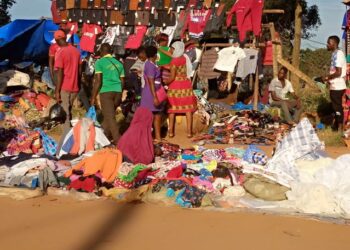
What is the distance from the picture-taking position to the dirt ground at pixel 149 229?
4.42 metres

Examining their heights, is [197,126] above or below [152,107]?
below

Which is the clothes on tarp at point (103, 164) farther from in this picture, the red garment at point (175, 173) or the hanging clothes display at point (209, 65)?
the hanging clothes display at point (209, 65)

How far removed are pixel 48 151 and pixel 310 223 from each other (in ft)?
14.0

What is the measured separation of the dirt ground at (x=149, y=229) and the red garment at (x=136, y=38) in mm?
7315

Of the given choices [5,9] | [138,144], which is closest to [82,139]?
[138,144]

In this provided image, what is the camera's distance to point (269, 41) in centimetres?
1312

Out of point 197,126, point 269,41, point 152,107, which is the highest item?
point 269,41

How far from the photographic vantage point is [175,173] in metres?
6.21

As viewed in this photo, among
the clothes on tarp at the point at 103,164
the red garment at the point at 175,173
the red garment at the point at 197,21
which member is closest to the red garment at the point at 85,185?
the clothes on tarp at the point at 103,164

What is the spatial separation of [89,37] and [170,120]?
4423 millimetres

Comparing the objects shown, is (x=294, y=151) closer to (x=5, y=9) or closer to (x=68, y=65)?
(x=68, y=65)

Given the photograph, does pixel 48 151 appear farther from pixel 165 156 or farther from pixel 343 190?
pixel 343 190

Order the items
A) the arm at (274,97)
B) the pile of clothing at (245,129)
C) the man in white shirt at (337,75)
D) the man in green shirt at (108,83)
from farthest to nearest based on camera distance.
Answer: the arm at (274,97) → the pile of clothing at (245,129) → the man in white shirt at (337,75) → the man in green shirt at (108,83)

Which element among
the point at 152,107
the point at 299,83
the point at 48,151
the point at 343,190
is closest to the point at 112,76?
the point at 152,107
